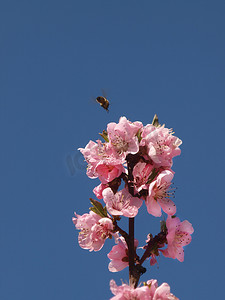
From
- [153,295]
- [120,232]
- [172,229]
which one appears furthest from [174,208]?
[153,295]

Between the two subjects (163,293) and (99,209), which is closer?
(163,293)

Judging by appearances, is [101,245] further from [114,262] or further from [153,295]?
[153,295]

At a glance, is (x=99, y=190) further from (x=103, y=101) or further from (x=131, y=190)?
(x=103, y=101)

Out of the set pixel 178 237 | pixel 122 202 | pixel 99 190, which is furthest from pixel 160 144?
pixel 178 237

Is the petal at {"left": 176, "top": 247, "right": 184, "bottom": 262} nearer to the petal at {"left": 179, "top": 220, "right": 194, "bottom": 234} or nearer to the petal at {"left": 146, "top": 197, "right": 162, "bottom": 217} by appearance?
the petal at {"left": 179, "top": 220, "right": 194, "bottom": 234}

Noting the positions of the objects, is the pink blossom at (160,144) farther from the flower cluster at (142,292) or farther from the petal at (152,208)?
the flower cluster at (142,292)
